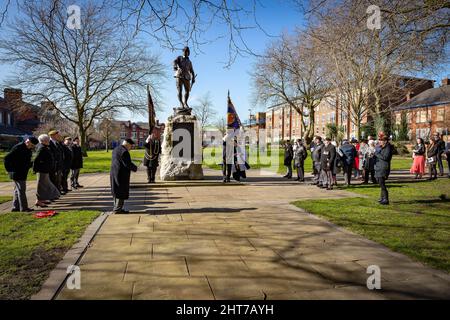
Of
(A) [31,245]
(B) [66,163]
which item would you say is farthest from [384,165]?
(B) [66,163]

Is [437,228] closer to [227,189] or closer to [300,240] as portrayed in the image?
[300,240]

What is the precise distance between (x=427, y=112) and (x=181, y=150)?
54620 mm

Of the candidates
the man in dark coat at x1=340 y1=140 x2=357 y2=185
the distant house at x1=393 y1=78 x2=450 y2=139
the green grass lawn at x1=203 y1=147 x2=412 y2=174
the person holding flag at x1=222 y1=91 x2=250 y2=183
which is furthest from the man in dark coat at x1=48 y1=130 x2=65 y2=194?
the distant house at x1=393 y1=78 x2=450 y2=139

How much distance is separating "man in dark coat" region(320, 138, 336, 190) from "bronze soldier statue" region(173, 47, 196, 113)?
Answer: 20.4ft

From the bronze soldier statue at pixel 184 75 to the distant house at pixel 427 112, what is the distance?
45.2 meters

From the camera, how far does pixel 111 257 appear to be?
476 cm

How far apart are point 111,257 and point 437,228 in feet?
19.5

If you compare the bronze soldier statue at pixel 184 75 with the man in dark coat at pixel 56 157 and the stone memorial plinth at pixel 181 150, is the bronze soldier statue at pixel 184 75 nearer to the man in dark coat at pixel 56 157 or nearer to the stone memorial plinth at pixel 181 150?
the stone memorial plinth at pixel 181 150

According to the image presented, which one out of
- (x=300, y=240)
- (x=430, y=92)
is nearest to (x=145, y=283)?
(x=300, y=240)

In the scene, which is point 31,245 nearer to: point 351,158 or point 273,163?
point 351,158

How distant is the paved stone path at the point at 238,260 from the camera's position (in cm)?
365

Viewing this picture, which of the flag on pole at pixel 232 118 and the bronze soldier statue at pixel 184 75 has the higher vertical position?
the bronze soldier statue at pixel 184 75

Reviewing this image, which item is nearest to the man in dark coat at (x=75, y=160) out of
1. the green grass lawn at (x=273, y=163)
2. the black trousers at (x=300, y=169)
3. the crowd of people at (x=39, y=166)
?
the crowd of people at (x=39, y=166)
